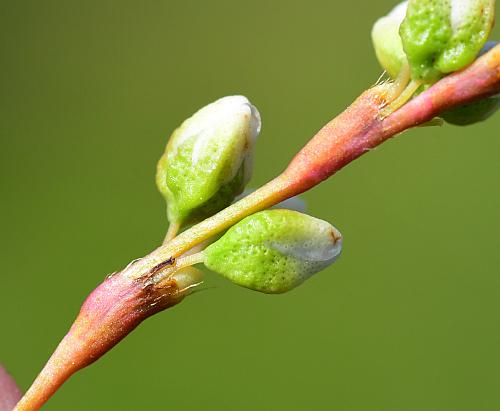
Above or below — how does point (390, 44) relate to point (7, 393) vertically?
above

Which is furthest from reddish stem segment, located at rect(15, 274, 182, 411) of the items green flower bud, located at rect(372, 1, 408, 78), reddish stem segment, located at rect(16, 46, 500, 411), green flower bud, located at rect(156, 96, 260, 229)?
green flower bud, located at rect(372, 1, 408, 78)

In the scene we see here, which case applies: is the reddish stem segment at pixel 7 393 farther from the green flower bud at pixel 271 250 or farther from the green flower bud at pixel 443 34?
the green flower bud at pixel 443 34


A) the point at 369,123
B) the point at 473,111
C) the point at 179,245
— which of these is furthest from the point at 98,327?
the point at 473,111

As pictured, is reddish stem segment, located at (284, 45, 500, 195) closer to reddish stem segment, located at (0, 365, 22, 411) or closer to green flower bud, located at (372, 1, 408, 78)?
green flower bud, located at (372, 1, 408, 78)

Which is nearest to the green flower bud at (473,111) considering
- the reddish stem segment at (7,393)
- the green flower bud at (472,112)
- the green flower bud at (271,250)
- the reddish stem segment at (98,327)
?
the green flower bud at (472,112)

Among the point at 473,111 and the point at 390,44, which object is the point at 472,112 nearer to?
the point at 473,111

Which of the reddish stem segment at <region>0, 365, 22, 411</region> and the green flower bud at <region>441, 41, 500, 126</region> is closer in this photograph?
the green flower bud at <region>441, 41, 500, 126</region>
